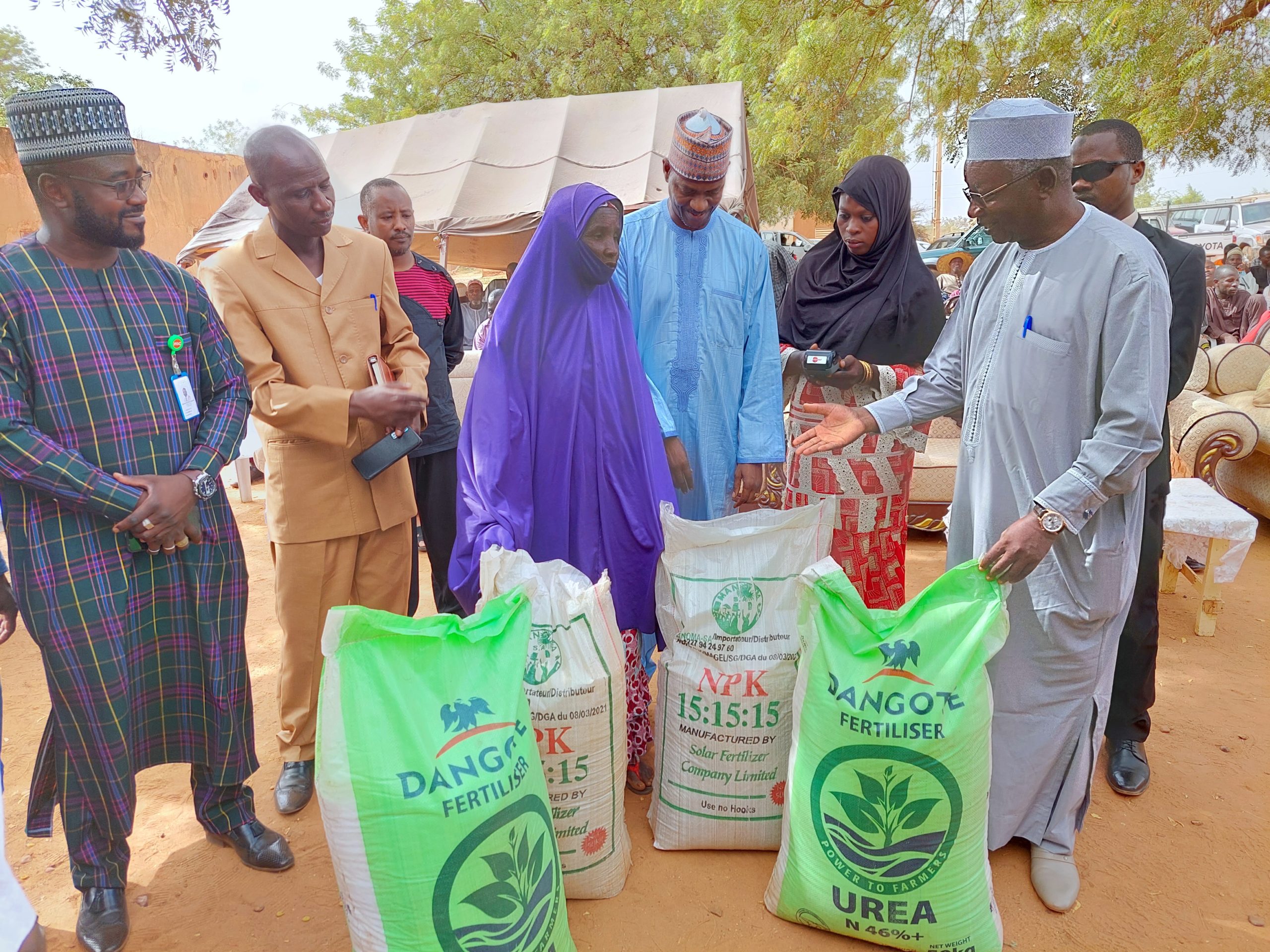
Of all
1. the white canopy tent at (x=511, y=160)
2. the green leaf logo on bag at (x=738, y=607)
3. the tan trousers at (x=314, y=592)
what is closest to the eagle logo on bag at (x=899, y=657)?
the green leaf logo on bag at (x=738, y=607)

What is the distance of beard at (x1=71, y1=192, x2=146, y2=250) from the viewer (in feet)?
6.27

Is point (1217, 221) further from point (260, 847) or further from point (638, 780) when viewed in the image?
point (260, 847)

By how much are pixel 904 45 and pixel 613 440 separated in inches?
361

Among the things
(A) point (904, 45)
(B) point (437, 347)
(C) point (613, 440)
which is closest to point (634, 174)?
(A) point (904, 45)

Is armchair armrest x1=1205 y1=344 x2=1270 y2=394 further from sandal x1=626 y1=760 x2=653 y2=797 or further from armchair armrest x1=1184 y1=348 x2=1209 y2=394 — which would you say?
sandal x1=626 y1=760 x2=653 y2=797

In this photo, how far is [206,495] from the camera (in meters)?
2.10

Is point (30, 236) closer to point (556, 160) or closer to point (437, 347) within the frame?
point (437, 347)

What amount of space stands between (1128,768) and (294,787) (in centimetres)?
270

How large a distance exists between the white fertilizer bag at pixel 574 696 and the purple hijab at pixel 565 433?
19cm

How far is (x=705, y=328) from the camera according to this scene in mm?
2797

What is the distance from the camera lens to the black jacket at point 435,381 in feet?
11.2

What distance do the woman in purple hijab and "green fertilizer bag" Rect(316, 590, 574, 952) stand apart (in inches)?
20.8

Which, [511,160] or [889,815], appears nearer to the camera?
[889,815]

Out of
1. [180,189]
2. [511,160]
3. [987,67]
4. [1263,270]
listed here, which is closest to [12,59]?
[180,189]
